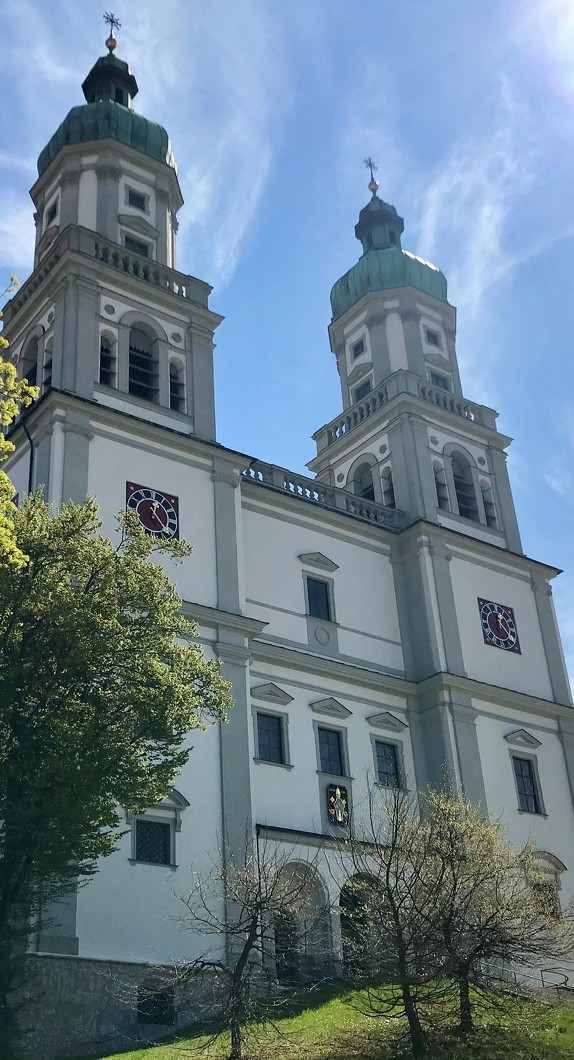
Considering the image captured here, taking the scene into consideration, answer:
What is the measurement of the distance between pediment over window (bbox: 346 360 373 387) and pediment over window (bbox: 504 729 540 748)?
46.8 ft

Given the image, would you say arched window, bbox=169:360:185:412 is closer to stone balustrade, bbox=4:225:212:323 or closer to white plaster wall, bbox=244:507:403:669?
stone balustrade, bbox=4:225:212:323

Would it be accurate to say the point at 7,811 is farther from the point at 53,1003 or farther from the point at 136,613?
the point at 53,1003

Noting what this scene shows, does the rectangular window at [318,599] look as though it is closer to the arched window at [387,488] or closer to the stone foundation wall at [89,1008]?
the arched window at [387,488]

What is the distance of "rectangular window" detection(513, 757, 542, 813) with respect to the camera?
3300cm

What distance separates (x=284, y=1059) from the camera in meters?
17.7

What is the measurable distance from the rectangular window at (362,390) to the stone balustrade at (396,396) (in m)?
1.20

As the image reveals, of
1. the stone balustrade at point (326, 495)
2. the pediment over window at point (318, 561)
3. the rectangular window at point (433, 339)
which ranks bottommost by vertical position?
the pediment over window at point (318, 561)

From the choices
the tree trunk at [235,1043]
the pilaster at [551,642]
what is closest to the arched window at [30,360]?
the pilaster at [551,642]

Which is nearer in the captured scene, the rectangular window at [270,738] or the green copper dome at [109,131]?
the rectangular window at [270,738]

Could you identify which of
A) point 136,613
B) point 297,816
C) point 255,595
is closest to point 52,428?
point 255,595

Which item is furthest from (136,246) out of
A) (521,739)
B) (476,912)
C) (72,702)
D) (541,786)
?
(476,912)

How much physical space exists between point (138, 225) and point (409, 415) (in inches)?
419

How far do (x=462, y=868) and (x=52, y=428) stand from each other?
1391cm

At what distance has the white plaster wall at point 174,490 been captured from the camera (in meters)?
27.7
